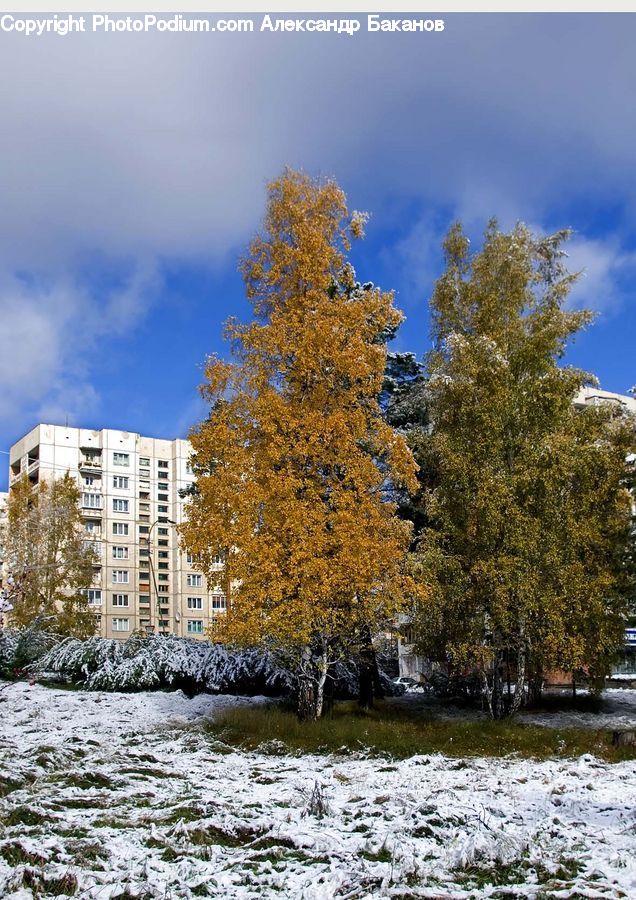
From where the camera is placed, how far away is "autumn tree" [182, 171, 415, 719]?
15.2m

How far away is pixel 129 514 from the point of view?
91562 millimetres

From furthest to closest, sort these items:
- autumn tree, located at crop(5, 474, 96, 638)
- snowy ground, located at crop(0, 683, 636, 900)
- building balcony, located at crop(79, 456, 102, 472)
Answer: building balcony, located at crop(79, 456, 102, 472) < autumn tree, located at crop(5, 474, 96, 638) < snowy ground, located at crop(0, 683, 636, 900)

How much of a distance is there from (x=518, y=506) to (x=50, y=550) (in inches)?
1017

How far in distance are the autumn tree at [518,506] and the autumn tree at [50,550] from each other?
22123 millimetres

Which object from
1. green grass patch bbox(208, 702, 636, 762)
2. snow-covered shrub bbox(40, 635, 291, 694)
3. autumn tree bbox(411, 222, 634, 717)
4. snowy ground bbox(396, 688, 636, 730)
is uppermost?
autumn tree bbox(411, 222, 634, 717)

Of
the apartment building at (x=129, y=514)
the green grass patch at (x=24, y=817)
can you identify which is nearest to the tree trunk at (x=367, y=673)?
the green grass patch at (x=24, y=817)

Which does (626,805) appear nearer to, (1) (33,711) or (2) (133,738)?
(2) (133,738)

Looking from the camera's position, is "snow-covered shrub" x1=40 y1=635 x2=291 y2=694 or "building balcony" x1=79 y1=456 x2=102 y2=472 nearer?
"snow-covered shrub" x1=40 y1=635 x2=291 y2=694

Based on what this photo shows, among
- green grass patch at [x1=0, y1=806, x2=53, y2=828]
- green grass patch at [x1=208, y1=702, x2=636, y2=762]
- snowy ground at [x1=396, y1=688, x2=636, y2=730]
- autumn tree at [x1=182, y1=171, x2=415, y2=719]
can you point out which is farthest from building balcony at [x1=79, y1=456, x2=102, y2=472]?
green grass patch at [x1=0, y1=806, x2=53, y2=828]

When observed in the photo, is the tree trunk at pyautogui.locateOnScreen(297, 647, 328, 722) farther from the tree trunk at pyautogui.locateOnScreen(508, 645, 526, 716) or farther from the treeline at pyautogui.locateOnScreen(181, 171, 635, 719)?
the tree trunk at pyautogui.locateOnScreen(508, 645, 526, 716)

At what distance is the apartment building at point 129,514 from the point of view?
86250 mm

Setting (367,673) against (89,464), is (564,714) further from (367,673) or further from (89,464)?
(89,464)

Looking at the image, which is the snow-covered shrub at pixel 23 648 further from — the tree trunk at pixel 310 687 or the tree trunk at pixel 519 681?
the tree trunk at pixel 519 681

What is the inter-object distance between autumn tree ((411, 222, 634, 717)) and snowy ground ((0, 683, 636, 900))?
5.88 metres
